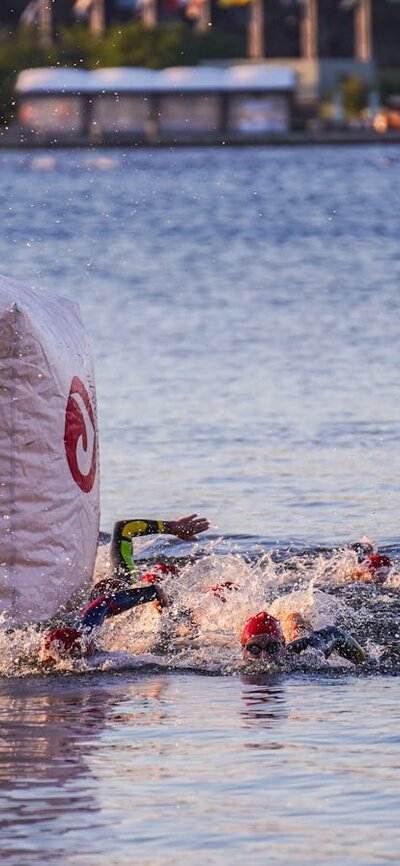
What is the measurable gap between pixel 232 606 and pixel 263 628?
3.49ft

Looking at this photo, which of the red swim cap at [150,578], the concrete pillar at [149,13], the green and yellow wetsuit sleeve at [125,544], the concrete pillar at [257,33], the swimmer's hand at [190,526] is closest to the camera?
the swimmer's hand at [190,526]

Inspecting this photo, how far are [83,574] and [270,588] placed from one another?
1.65 metres

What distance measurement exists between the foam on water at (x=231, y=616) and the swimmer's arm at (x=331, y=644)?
0.04 meters

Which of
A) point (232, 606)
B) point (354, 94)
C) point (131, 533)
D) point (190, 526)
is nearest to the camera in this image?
point (190, 526)

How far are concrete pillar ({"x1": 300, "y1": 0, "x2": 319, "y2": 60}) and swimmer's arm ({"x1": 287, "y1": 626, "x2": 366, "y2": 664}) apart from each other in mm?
114750

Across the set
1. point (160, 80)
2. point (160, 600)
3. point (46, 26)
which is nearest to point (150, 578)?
point (160, 600)

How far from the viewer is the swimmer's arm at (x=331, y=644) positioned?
10430 mm

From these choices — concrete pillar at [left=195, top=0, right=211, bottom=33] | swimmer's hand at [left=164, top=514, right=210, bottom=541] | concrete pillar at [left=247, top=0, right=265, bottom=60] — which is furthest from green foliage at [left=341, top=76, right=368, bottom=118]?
swimmer's hand at [left=164, top=514, right=210, bottom=541]

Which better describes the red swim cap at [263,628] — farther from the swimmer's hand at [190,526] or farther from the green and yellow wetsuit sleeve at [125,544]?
the green and yellow wetsuit sleeve at [125,544]

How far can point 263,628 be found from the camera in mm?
10344

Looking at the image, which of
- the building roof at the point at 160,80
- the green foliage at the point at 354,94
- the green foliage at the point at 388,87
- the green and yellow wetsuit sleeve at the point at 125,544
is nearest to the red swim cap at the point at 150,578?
the green and yellow wetsuit sleeve at the point at 125,544

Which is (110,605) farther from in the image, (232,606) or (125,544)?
(125,544)

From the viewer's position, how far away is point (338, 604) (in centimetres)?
1168

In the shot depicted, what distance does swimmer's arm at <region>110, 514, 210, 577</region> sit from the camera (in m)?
11.3
